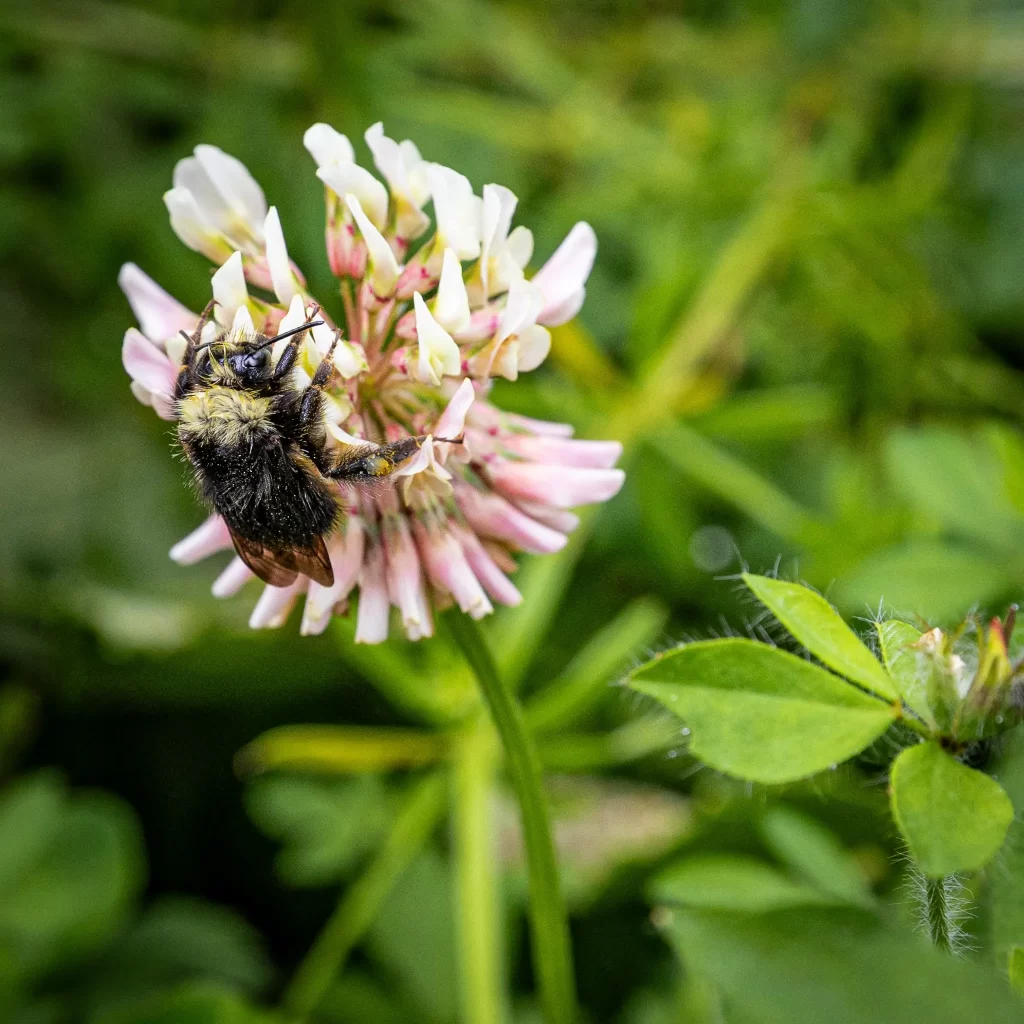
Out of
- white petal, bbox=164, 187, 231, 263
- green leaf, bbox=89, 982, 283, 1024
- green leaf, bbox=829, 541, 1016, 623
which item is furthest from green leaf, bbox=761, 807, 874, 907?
white petal, bbox=164, 187, 231, 263

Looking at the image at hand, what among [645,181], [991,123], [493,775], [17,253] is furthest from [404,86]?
[493,775]

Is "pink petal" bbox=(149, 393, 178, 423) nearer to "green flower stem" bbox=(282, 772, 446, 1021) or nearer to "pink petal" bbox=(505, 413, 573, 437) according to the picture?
"pink petal" bbox=(505, 413, 573, 437)

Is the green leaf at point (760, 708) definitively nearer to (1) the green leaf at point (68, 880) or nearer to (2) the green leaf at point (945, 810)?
(2) the green leaf at point (945, 810)

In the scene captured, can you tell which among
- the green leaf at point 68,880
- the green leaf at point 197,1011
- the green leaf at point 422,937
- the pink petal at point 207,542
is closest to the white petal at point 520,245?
the pink petal at point 207,542

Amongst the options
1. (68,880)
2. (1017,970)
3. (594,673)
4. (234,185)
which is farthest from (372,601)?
(68,880)

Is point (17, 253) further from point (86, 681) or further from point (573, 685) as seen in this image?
point (573, 685)

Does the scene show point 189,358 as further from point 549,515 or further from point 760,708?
point 760,708
